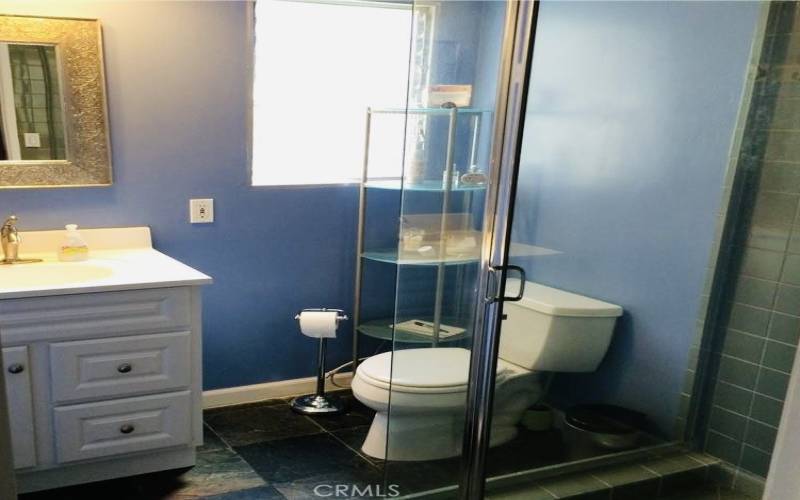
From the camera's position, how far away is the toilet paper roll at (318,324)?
291cm

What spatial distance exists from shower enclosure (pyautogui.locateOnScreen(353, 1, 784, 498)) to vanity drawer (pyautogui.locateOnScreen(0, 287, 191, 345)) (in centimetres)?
74

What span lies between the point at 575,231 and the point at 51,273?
1826 millimetres

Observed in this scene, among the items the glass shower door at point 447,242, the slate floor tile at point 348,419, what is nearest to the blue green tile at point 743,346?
the glass shower door at point 447,242

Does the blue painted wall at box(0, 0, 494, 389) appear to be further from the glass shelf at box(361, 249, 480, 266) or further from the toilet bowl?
the toilet bowl

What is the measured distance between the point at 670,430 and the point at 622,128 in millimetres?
1073

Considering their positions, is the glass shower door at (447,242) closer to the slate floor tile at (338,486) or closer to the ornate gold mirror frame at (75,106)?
the slate floor tile at (338,486)

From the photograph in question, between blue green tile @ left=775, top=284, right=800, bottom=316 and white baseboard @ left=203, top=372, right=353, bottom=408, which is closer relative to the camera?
blue green tile @ left=775, top=284, right=800, bottom=316

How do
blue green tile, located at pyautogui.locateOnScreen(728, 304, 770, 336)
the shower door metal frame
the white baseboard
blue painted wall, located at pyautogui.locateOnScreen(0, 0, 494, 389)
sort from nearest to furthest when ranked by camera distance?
the shower door metal frame
blue green tile, located at pyautogui.locateOnScreen(728, 304, 770, 336)
blue painted wall, located at pyautogui.locateOnScreen(0, 0, 494, 389)
the white baseboard

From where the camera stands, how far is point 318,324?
2.91m

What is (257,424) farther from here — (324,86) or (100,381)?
(324,86)

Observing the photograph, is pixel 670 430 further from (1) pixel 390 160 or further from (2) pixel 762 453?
(1) pixel 390 160

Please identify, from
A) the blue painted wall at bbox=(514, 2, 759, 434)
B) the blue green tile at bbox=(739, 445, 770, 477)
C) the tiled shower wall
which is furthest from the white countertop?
the blue green tile at bbox=(739, 445, 770, 477)

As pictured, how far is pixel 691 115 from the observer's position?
2.19 m

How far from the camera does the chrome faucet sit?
232 centimetres
